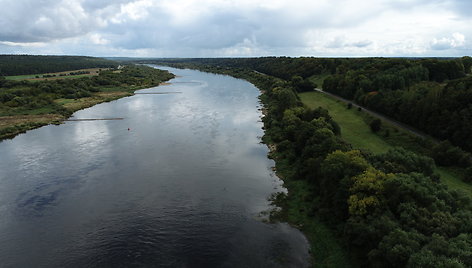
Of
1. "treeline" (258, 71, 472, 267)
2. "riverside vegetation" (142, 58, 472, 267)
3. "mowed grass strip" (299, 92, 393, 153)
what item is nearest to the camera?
"treeline" (258, 71, 472, 267)

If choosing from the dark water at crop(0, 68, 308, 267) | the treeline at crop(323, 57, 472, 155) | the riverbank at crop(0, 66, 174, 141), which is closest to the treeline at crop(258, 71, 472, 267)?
the dark water at crop(0, 68, 308, 267)

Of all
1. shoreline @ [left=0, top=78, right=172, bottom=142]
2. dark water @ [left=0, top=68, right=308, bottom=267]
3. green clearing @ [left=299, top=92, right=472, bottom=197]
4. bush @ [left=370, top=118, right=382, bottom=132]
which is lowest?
dark water @ [left=0, top=68, right=308, bottom=267]

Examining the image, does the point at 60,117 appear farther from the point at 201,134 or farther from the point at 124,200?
the point at 124,200

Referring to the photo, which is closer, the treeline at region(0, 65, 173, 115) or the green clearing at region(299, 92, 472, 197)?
the green clearing at region(299, 92, 472, 197)

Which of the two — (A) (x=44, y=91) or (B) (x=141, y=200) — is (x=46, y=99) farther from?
(B) (x=141, y=200)

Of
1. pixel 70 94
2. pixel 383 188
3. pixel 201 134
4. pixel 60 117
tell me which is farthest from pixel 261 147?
pixel 70 94

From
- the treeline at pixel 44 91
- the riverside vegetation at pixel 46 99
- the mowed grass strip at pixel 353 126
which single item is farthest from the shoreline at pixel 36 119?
the mowed grass strip at pixel 353 126

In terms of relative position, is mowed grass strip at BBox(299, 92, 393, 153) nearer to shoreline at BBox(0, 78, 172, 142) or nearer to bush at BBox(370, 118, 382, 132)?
bush at BBox(370, 118, 382, 132)
